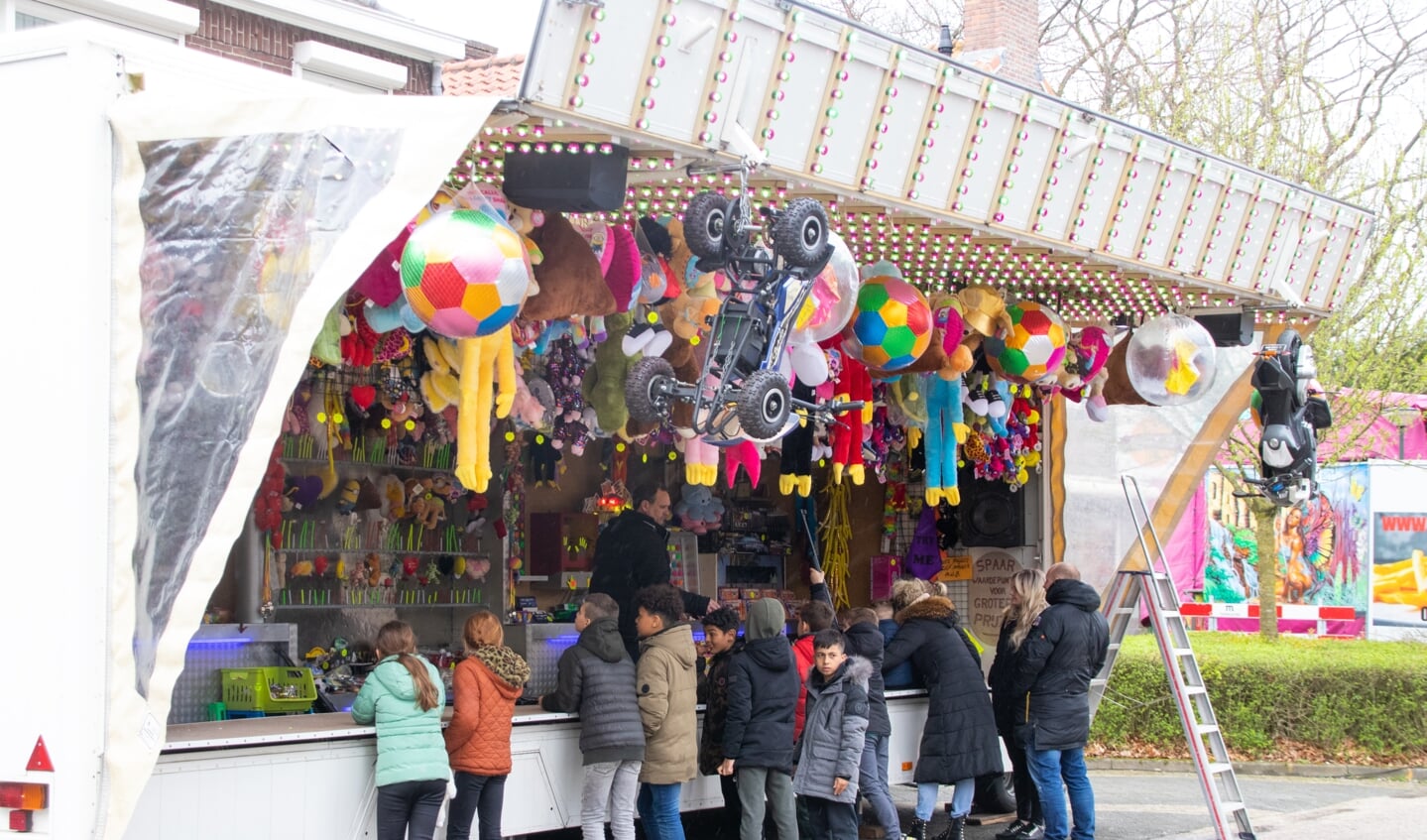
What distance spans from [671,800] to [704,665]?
2.30m

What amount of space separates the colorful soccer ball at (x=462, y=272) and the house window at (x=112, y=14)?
8.66m

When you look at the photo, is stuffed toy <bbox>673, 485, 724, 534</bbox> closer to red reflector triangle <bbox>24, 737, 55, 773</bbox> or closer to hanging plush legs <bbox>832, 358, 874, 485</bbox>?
hanging plush legs <bbox>832, 358, 874, 485</bbox>

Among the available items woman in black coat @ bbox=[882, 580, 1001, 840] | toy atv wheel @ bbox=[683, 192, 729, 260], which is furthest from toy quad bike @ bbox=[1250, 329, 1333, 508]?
toy atv wheel @ bbox=[683, 192, 729, 260]

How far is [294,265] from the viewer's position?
18.7 ft

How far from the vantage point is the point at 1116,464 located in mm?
11977

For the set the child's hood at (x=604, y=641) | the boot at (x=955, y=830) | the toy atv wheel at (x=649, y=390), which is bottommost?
the boot at (x=955, y=830)

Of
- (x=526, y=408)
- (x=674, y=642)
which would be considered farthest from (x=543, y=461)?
(x=674, y=642)

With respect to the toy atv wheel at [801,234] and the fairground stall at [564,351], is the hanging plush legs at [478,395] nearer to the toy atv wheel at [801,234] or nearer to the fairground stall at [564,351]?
the fairground stall at [564,351]

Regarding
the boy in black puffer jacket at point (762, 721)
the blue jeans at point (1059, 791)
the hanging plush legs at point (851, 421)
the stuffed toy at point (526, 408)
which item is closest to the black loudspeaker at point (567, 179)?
the stuffed toy at point (526, 408)

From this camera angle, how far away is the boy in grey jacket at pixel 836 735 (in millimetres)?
8758

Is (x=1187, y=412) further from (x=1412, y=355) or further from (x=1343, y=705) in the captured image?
(x=1412, y=355)

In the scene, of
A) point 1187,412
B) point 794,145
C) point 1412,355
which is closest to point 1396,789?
point 1187,412

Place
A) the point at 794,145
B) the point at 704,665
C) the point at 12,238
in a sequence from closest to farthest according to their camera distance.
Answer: the point at 12,238, the point at 794,145, the point at 704,665

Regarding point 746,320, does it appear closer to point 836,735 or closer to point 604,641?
point 604,641
